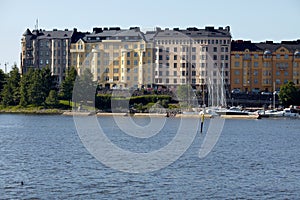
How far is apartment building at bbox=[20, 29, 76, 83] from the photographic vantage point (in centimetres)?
17688

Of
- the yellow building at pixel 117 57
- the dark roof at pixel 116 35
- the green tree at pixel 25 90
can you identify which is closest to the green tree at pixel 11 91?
the green tree at pixel 25 90

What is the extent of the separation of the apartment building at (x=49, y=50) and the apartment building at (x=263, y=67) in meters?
40.9

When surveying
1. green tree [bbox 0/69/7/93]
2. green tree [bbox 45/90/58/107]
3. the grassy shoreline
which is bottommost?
the grassy shoreline

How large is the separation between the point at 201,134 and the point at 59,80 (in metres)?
95.4

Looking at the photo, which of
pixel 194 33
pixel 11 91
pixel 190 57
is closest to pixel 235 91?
pixel 190 57

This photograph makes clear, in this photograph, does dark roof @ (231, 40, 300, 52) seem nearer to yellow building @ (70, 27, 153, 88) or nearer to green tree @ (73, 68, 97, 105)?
yellow building @ (70, 27, 153, 88)

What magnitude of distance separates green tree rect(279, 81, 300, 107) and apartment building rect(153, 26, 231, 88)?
77.7ft

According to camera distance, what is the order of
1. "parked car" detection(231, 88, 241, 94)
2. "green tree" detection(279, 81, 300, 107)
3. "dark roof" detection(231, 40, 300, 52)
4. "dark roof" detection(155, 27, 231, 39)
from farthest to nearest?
"dark roof" detection(231, 40, 300, 52)
"dark roof" detection(155, 27, 231, 39)
"parked car" detection(231, 88, 241, 94)
"green tree" detection(279, 81, 300, 107)

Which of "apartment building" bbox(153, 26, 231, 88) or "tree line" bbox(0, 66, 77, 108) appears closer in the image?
"tree line" bbox(0, 66, 77, 108)

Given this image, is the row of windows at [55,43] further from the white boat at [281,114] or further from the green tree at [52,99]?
the white boat at [281,114]

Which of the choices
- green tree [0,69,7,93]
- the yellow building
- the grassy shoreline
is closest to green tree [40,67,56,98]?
the grassy shoreline

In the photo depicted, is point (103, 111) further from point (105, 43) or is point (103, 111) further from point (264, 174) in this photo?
point (264, 174)

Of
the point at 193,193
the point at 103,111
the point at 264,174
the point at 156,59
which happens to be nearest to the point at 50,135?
the point at 264,174

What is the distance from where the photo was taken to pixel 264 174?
147 feet
